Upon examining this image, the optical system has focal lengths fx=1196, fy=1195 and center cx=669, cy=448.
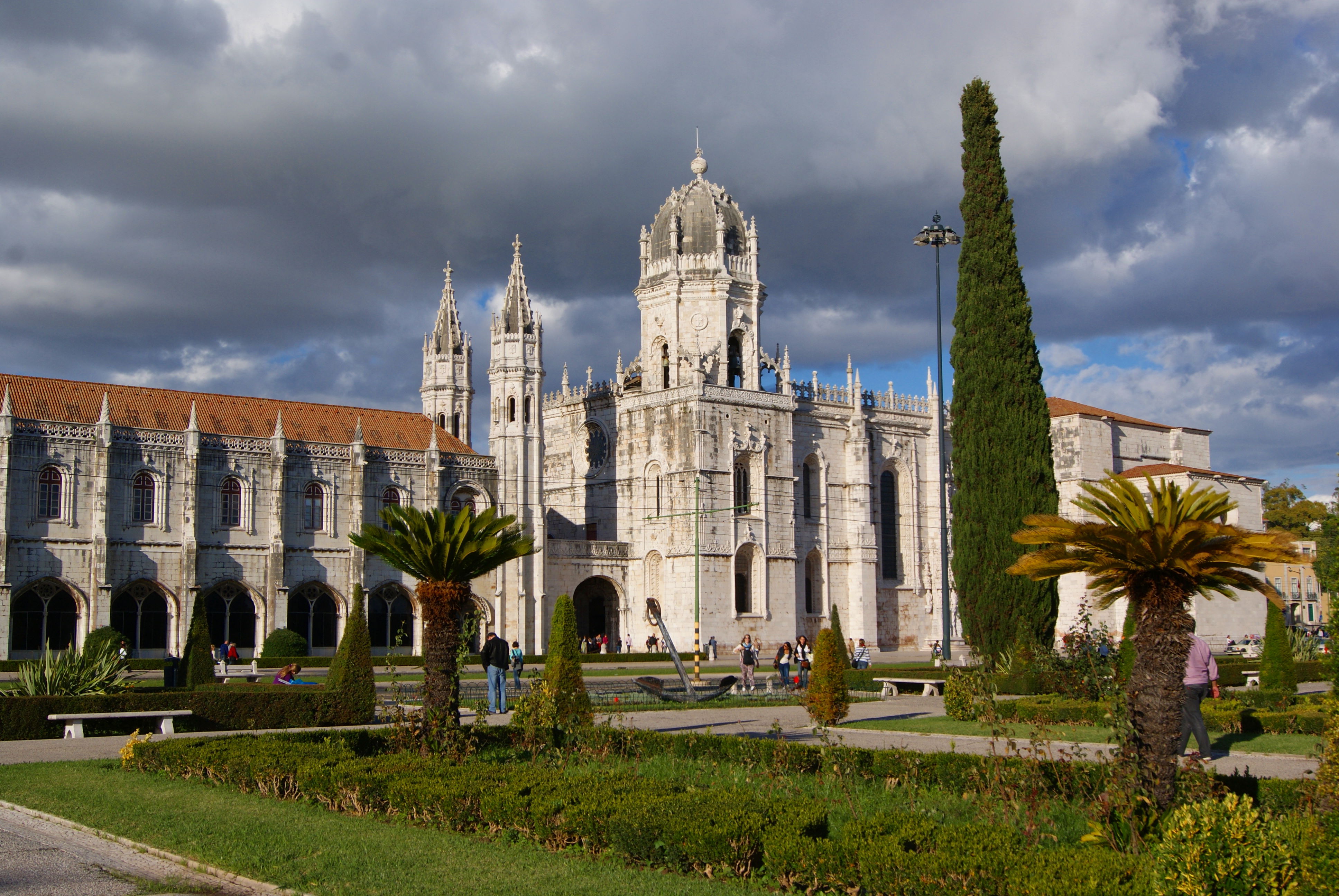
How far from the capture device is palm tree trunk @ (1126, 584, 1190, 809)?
10.7 meters

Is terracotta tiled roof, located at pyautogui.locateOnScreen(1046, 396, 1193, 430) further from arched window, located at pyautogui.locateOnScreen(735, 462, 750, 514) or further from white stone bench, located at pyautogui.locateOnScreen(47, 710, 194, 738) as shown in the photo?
white stone bench, located at pyautogui.locateOnScreen(47, 710, 194, 738)

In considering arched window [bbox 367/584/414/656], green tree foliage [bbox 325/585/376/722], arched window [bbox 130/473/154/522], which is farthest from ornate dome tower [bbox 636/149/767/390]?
green tree foliage [bbox 325/585/376/722]

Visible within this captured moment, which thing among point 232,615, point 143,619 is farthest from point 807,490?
point 143,619

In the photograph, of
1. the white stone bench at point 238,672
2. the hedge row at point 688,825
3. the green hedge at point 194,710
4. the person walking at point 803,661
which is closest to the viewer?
the hedge row at point 688,825

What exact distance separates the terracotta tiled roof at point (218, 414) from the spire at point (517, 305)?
19.3 ft

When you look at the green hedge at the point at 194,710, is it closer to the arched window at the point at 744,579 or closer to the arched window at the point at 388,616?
the arched window at the point at 388,616

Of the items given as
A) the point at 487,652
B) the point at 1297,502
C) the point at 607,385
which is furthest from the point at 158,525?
the point at 1297,502

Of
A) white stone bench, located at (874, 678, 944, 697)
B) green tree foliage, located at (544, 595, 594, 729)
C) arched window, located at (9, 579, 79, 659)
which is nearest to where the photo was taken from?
green tree foliage, located at (544, 595, 594, 729)

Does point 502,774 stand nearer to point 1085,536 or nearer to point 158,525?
point 1085,536

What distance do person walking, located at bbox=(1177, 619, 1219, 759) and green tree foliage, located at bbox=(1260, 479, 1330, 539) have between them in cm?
7716

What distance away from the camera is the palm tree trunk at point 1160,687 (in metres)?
10.7

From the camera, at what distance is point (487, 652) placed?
2353 centimetres

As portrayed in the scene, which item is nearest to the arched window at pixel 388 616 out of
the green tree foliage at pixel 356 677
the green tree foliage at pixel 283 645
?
the green tree foliage at pixel 283 645

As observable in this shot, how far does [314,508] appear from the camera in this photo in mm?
49094
